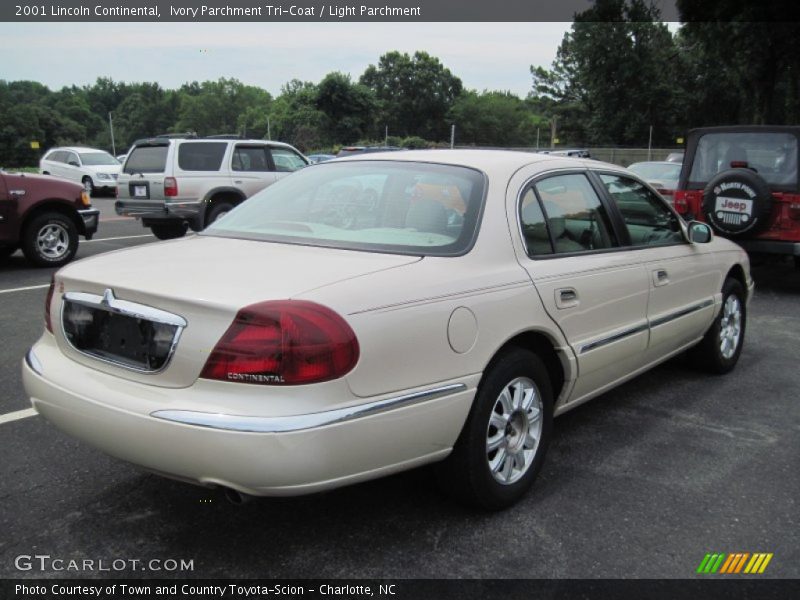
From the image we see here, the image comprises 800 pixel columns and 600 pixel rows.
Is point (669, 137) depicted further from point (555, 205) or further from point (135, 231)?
point (555, 205)

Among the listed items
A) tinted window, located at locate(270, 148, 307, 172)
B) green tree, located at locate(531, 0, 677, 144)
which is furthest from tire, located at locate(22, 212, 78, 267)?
green tree, located at locate(531, 0, 677, 144)

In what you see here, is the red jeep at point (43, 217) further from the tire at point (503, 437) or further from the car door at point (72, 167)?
the car door at point (72, 167)

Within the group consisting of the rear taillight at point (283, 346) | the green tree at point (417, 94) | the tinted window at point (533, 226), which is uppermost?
the green tree at point (417, 94)

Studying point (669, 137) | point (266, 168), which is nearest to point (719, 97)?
point (669, 137)

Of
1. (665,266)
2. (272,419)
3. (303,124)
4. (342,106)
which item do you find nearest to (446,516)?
(272,419)

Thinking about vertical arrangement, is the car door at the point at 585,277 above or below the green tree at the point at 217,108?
below

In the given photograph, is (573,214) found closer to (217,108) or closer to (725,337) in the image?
(725,337)

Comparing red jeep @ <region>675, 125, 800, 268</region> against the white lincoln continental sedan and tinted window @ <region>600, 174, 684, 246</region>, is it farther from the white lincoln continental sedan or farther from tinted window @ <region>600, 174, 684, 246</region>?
the white lincoln continental sedan

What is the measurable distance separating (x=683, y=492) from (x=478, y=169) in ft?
5.99

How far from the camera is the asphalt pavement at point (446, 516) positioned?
267 centimetres

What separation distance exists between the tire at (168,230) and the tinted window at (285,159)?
2077 mm

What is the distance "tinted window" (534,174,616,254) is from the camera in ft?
11.4

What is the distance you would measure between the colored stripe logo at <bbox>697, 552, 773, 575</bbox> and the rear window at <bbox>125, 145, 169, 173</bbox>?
1114 cm

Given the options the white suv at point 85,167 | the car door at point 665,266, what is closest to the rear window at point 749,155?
the car door at point 665,266
